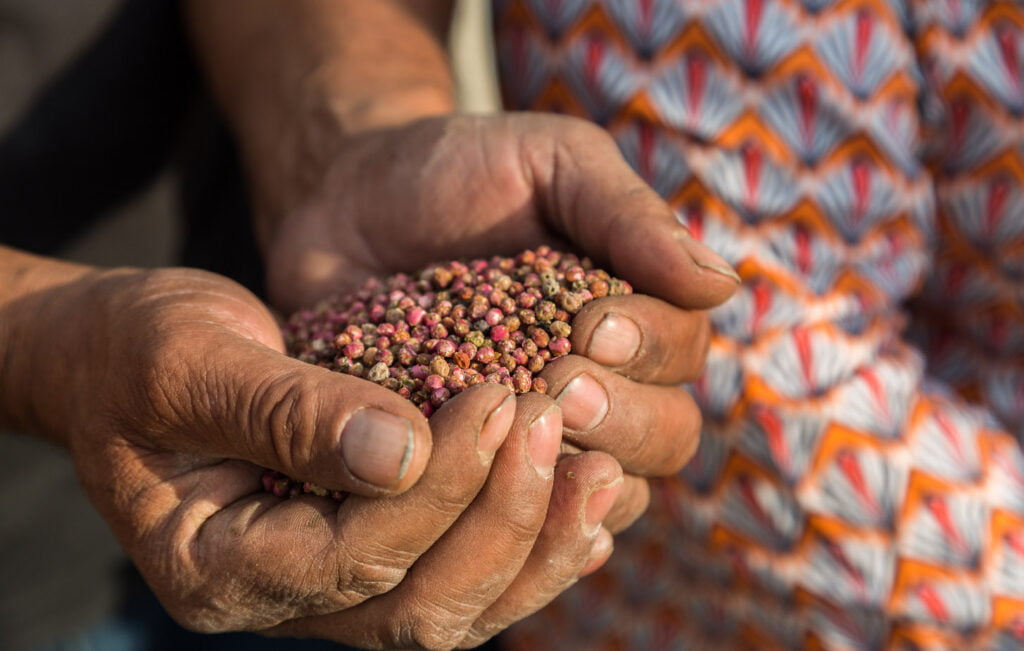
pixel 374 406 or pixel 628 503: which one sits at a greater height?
pixel 374 406

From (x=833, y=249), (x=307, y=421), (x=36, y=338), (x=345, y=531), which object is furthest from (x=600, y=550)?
(x=36, y=338)

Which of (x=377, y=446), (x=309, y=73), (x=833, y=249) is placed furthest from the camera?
(x=309, y=73)

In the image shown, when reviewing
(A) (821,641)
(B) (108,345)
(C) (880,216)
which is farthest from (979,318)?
(B) (108,345)

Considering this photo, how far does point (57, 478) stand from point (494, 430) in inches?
59.8

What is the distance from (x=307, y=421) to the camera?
1065mm

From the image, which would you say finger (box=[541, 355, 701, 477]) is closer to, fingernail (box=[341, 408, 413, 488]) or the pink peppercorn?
the pink peppercorn

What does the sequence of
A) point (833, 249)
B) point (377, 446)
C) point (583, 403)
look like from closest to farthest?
point (377, 446) → point (583, 403) → point (833, 249)

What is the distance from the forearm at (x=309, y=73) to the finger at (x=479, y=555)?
3.25 feet

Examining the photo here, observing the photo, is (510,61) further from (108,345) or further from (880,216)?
(108,345)

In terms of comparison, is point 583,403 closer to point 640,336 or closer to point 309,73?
point 640,336

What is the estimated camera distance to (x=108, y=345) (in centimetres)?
127

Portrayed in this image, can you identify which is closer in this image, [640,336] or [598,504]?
[598,504]

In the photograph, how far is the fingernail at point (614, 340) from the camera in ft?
4.34

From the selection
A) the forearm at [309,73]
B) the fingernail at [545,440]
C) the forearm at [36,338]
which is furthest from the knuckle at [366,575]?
the forearm at [309,73]
